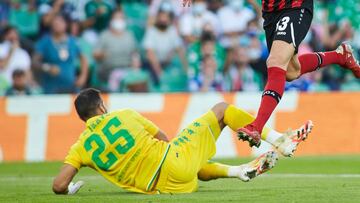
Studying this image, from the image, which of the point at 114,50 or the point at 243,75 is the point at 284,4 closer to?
the point at 114,50

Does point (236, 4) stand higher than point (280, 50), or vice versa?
point (280, 50)

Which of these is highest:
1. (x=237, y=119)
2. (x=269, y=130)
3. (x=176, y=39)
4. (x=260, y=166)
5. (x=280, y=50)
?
(x=280, y=50)

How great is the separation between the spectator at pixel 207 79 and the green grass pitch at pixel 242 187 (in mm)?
4924

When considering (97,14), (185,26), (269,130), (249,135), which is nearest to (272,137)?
(269,130)

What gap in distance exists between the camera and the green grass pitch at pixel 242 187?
811 centimetres

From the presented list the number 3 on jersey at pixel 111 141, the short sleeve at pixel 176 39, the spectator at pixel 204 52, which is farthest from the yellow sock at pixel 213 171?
the short sleeve at pixel 176 39

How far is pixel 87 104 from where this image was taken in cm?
852

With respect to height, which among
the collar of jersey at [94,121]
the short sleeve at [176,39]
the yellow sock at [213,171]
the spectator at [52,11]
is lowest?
the short sleeve at [176,39]

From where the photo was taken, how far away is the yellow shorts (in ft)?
27.7

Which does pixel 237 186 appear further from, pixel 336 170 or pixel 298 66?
pixel 336 170

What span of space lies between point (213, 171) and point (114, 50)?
9.95 metres

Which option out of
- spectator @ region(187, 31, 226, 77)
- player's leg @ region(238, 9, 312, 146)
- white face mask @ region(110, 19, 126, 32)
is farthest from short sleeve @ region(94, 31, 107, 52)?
player's leg @ region(238, 9, 312, 146)

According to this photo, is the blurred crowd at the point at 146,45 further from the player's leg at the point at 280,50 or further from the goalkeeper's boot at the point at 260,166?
the goalkeeper's boot at the point at 260,166

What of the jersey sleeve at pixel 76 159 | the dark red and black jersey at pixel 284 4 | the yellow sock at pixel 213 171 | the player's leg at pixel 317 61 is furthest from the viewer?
the player's leg at pixel 317 61
